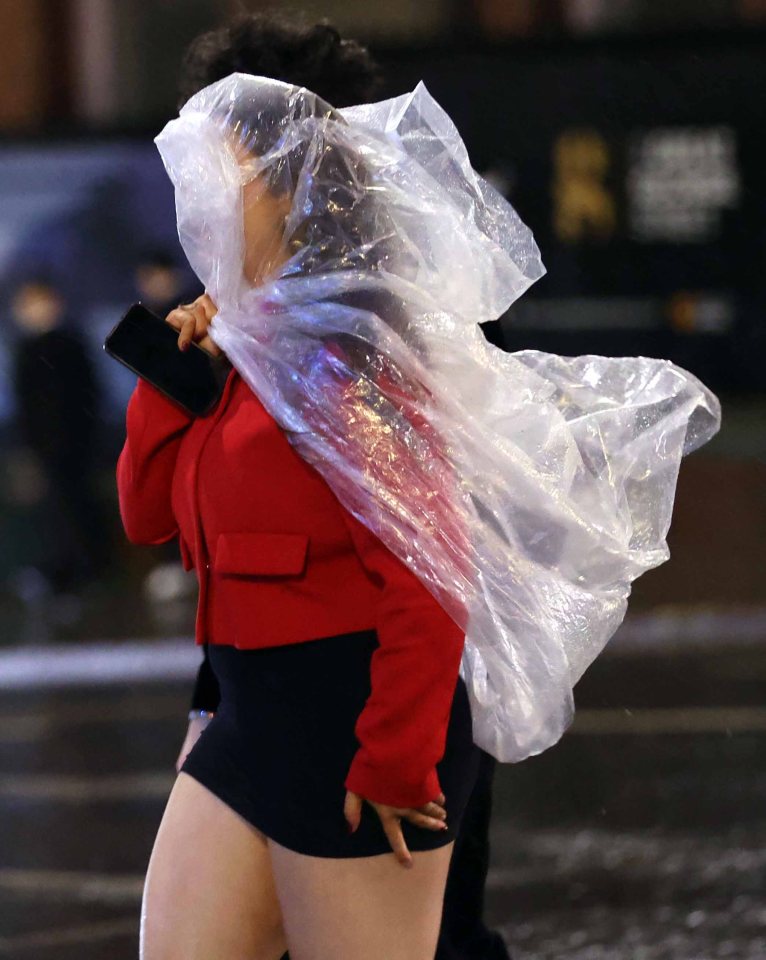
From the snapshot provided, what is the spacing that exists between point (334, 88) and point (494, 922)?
2.27m

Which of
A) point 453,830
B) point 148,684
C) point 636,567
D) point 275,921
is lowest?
point 148,684

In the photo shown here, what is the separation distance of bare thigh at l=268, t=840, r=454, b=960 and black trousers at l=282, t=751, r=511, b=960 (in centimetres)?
66

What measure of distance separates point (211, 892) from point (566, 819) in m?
2.70

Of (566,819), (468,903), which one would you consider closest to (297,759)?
(468,903)

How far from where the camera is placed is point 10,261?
9.42 meters

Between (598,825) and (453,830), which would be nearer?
(453,830)

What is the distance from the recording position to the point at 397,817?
6.15 ft

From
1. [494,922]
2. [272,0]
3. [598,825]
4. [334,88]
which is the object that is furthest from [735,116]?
[334,88]

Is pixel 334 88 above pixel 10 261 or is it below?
above

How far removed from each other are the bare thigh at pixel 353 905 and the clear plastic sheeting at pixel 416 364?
24 centimetres

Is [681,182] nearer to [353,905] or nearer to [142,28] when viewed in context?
[142,28]

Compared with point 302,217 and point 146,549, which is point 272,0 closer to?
point 146,549

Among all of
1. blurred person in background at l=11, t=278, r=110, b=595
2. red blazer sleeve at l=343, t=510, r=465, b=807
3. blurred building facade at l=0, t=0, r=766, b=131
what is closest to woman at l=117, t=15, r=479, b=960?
red blazer sleeve at l=343, t=510, r=465, b=807

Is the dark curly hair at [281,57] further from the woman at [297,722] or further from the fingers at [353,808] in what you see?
the fingers at [353,808]
